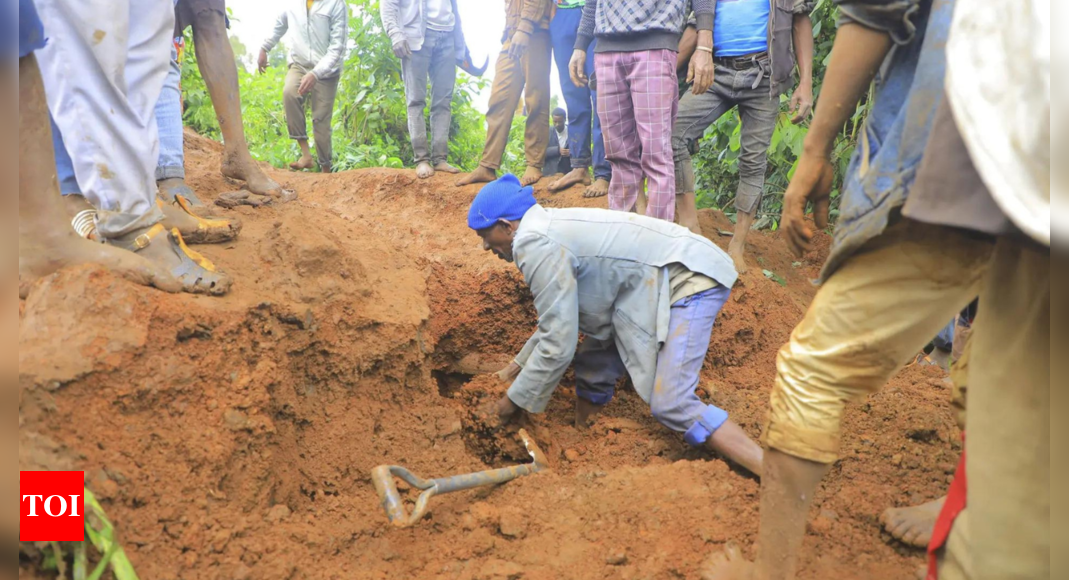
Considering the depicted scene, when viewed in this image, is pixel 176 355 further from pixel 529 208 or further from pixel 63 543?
pixel 529 208

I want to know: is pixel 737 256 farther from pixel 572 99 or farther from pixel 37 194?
pixel 37 194

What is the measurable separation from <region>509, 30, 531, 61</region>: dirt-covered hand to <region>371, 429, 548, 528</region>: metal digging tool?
331 cm

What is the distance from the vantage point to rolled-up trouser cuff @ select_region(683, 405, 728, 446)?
2.64m

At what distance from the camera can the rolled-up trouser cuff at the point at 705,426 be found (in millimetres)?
2645

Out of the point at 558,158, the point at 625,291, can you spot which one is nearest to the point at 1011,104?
the point at 625,291

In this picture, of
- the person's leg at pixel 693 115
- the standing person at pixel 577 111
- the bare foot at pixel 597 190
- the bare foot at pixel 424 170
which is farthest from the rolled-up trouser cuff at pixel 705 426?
the bare foot at pixel 424 170

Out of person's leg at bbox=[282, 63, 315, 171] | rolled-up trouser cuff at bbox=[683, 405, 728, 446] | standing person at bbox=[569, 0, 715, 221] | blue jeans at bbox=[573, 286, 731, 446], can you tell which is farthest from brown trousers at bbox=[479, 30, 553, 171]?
rolled-up trouser cuff at bbox=[683, 405, 728, 446]

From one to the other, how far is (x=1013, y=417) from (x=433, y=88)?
5614 mm

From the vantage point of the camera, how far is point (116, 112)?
2.13 metres

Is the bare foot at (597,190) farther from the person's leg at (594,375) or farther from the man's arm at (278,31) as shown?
the man's arm at (278,31)

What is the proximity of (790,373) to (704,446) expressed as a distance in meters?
1.46

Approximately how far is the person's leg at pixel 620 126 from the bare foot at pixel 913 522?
2.38 metres

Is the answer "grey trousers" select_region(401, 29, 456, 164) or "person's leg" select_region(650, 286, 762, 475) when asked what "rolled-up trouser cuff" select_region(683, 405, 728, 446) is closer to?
"person's leg" select_region(650, 286, 762, 475)

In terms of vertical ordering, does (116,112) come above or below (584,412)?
above
